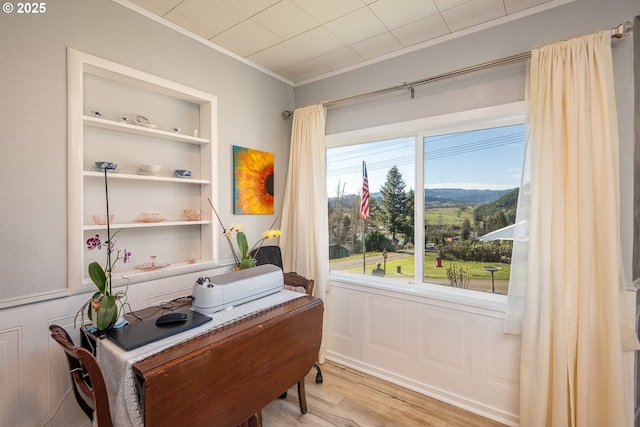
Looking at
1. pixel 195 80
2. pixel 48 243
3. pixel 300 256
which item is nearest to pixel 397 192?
pixel 300 256

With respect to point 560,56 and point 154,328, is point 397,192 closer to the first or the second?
point 560,56

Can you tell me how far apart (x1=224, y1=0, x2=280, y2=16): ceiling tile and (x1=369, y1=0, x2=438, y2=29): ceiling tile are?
0.66 m

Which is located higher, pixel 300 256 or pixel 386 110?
pixel 386 110

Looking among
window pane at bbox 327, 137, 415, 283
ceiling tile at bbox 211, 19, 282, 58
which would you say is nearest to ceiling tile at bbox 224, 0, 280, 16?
ceiling tile at bbox 211, 19, 282, 58

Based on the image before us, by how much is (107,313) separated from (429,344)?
2108mm

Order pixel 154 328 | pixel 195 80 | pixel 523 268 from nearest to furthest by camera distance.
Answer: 1. pixel 154 328
2. pixel 523 268
3. pixel 195 80

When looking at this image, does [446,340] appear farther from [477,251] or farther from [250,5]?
[250,5]

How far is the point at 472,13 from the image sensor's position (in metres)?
1.93

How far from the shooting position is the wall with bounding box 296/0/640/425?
1656 millimetres

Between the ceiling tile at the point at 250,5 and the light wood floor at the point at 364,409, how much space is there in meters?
2.70

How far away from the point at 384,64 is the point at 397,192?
1.09 metres

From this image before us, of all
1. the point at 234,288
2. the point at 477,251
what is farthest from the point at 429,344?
the point at 234,288

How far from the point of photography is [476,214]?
225 centimetres

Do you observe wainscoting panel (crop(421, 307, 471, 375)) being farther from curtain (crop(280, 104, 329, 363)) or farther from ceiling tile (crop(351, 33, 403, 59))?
ceiling tile (crop(351, 33, 403, 59))
